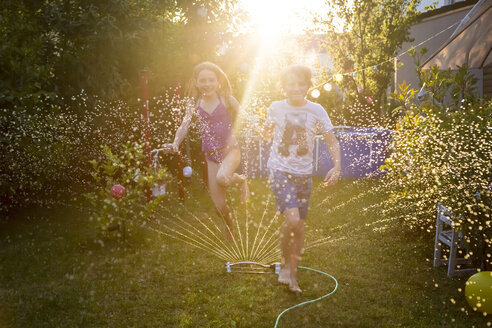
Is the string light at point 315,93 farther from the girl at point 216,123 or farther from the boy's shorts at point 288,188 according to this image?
the boy's shorts at point 288,188

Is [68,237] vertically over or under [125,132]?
under

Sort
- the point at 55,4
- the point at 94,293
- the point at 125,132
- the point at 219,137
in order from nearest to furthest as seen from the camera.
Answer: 1. the point at 94,293
2. the point at 219,137
3. the point at 55,4
4. the point at 125,132

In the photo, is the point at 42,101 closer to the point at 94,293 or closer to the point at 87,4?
the point at 87,4

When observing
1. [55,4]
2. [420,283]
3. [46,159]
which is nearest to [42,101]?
[46,159]

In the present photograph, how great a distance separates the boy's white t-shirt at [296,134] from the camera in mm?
4328

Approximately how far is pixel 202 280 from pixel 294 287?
895mm

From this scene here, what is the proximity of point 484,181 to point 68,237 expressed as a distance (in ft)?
15.3

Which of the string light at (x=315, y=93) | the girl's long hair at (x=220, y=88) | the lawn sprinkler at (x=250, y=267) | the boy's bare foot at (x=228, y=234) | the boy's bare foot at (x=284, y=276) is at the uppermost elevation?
the girl's long hair at (x=220, y=88)

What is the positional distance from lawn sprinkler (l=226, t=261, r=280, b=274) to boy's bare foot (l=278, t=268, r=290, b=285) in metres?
0.23

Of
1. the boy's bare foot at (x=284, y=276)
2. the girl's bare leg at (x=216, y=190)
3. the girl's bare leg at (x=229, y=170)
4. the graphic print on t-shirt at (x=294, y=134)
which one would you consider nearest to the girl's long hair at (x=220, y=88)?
the girl's bare leg at (x=229, y=170)

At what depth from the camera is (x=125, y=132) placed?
8.99 meters

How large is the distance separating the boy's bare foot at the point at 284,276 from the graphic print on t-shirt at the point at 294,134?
1108 millimetres

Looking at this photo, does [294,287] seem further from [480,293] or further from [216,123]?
[216,123]

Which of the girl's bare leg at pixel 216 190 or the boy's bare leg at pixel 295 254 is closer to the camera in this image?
the boy's bare leg at pixel 295 254
